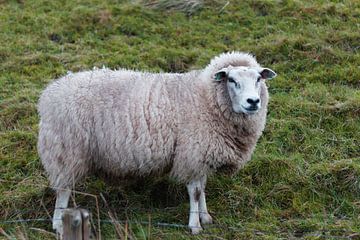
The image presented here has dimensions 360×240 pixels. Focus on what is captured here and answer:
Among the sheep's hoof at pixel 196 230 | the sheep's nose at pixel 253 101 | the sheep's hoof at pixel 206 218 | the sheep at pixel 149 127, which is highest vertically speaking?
the sheep's nose at pixel 253 101

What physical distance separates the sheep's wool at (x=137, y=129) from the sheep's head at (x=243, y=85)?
9 centimetres

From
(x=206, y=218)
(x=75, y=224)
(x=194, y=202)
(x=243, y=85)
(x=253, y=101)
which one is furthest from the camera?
(x=206, y=218)

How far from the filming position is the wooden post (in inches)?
116

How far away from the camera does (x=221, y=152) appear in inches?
196

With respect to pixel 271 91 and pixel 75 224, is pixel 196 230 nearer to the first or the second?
pixel 75 224

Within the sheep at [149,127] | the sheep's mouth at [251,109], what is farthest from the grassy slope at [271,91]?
the sheep's mouth at [251,109]

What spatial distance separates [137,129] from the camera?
4.93 m

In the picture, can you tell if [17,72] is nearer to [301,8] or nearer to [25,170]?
[25,170]

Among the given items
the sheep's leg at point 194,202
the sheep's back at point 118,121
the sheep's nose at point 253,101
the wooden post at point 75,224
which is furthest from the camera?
the sheep's leg at point 194,202

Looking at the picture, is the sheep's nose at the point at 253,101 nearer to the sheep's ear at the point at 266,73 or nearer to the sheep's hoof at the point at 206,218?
the sheep's ear at the point at 266,73

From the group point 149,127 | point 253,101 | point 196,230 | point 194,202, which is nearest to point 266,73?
point 253,101

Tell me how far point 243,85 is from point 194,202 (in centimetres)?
110

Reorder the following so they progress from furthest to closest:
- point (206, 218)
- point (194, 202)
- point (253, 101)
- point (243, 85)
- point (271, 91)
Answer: point (271, 91)
point (206, 218)
point (194, 202)
point (243, 85)
point (253, 101)

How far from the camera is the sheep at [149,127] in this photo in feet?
16.1
